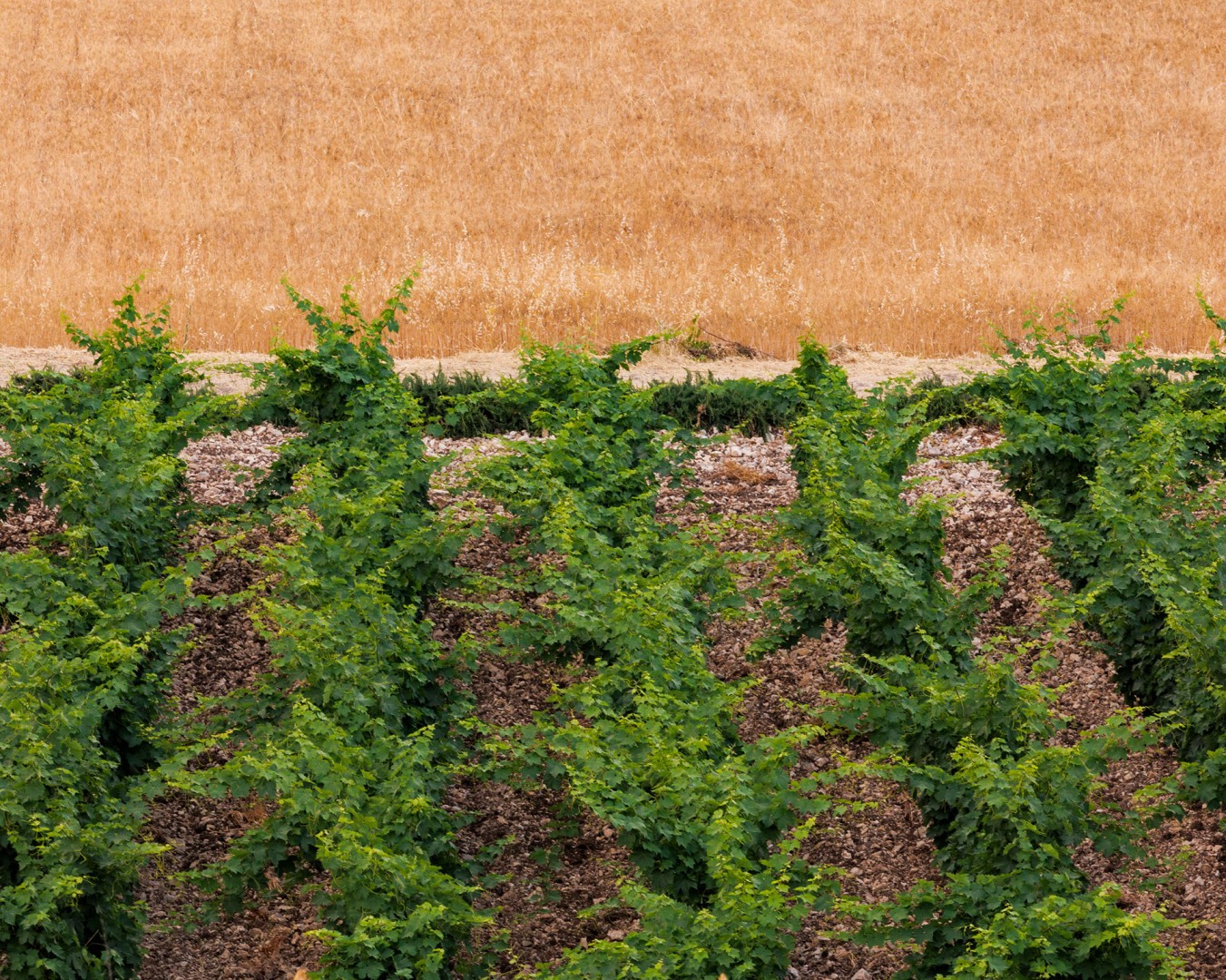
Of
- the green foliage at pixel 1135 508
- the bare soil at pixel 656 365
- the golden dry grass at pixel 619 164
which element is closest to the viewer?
the green foliage at pixel 1135 508

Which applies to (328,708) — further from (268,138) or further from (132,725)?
(268,138)

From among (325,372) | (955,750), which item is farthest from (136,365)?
(955,750)

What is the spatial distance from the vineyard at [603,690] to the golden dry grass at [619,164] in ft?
17.5

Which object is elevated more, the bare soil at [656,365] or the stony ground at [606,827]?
the bare soil at [656,365]

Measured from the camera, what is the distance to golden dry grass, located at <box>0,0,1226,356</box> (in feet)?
49.8

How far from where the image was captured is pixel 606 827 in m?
6.83

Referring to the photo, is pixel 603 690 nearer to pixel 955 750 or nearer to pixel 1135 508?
pixel 955 750

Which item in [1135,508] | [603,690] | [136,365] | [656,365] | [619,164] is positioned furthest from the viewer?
[619,164]

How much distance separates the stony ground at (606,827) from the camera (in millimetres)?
5914

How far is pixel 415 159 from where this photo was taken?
2080cm

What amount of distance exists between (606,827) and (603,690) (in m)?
1.27

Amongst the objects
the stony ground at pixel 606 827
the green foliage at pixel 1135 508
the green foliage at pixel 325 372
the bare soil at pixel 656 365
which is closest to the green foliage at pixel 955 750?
the stony ground at pixel 606 827

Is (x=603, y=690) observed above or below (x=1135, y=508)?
below

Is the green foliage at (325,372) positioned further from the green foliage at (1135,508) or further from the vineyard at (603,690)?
the green foliage at (1135,508)
